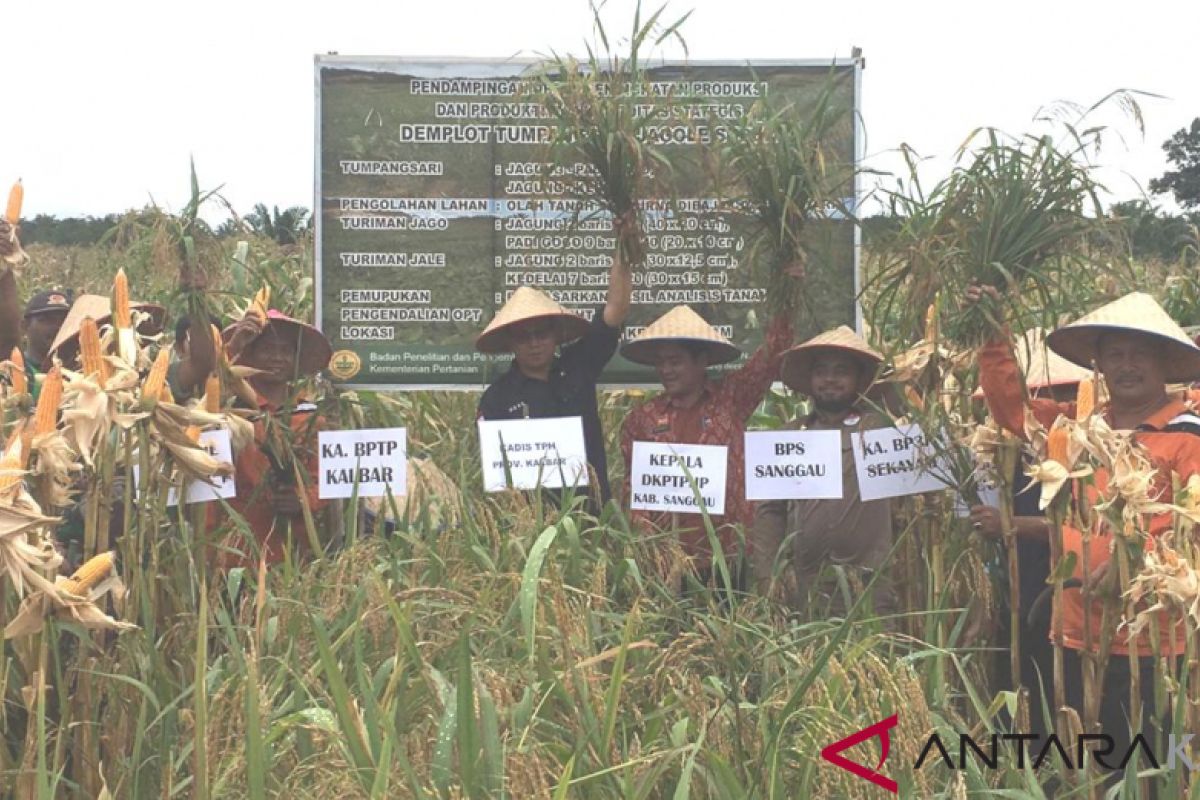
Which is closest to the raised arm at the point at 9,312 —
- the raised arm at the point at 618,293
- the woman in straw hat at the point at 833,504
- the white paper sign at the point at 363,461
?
the white paper sign at the point at 363,461

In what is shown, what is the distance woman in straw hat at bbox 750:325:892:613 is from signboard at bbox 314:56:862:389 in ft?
1.47

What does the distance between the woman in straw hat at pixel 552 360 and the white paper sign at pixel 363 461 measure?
55 centimetres

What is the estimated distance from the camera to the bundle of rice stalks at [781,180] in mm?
4270

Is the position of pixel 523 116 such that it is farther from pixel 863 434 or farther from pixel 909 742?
pixel 909 742

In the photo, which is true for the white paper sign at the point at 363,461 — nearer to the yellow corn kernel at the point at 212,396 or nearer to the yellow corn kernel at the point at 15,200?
the yellow corn kernel at the point at 212,396

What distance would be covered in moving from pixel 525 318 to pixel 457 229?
23.5 inches

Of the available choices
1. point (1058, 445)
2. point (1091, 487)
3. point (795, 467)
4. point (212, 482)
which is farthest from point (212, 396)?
point (1091, 487)

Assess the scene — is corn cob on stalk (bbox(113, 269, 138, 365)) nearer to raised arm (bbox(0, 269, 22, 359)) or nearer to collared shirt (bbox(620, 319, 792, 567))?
raised arm (bbox(0, 269, 22, 359))

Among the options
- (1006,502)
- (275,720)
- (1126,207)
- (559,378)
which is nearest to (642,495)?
(559,378)

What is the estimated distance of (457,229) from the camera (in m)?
5.21

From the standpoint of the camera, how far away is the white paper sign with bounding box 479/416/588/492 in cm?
441

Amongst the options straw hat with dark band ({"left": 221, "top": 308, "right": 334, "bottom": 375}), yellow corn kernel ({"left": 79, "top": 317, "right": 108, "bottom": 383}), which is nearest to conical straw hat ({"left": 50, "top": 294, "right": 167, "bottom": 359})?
straw hat with dark band ({"left": 221, "top": 308, "right": 334, "bottom": 375})

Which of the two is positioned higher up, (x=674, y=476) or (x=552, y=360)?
(x=552, y=360)

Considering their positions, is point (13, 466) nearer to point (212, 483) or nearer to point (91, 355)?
point (91, 355)
